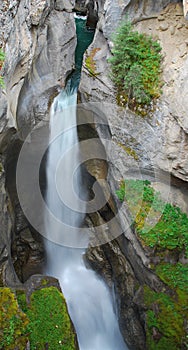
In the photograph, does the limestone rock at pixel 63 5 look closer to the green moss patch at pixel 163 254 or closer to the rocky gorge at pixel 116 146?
the rocky gorge at pixel 116 146

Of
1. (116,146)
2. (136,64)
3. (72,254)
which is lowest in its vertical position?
(72,254)

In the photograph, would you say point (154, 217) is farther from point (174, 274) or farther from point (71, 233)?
point (71, 233)

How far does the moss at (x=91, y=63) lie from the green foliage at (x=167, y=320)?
6500 millimetres

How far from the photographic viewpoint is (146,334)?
7.71 m

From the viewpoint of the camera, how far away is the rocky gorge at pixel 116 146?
25.4 ft

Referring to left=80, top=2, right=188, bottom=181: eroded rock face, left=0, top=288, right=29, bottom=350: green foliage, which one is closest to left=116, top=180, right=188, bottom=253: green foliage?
left=80, top=2, right=188, bottom=181: eroded rock face

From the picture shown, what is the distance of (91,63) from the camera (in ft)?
31.5

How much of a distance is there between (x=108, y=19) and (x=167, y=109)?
11.6 feet

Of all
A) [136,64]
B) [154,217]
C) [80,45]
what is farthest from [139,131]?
[80,45]

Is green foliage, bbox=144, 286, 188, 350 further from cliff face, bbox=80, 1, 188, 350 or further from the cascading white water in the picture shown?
the cascading white water

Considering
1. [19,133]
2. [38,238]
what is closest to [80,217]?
[38,238]

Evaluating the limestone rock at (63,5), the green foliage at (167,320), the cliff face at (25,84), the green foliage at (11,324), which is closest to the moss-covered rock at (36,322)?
the green foliage at (11,324)

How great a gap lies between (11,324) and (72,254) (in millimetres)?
5628

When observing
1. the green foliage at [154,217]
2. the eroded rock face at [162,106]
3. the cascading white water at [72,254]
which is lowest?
the cascading white water at [72,254]
